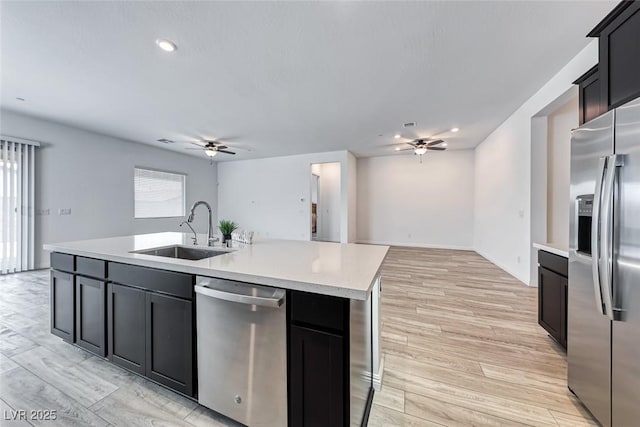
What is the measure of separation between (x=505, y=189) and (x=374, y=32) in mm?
4040

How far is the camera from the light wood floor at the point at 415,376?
4.56ft

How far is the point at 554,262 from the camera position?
2020mm

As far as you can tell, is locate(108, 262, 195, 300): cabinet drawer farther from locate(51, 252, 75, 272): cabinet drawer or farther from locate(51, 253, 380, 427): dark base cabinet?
locate(51, 252, 75, 272): cabinet drawer

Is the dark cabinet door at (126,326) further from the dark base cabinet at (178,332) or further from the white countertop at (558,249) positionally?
the white countertop at (558,249)

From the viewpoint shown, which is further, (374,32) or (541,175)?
(541,175)

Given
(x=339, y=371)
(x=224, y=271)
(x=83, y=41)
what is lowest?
(x=339, y=371)

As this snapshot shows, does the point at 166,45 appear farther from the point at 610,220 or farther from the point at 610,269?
the point at 610,269

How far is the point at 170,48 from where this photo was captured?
235cm

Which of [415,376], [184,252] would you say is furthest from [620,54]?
[184,252]

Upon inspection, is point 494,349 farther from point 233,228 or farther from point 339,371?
point 233,228

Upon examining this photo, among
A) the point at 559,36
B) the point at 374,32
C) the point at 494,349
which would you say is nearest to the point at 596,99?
the point at 559,36

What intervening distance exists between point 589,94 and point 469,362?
96.7 inches

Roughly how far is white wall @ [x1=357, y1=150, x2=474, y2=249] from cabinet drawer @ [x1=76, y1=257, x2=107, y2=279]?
674cm

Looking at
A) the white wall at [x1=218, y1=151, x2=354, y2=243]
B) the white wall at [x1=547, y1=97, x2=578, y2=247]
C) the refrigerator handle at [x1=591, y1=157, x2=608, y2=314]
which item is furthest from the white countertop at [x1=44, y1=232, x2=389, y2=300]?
the white wall at [x1=218, y1=151, x2=354, y2=243]
